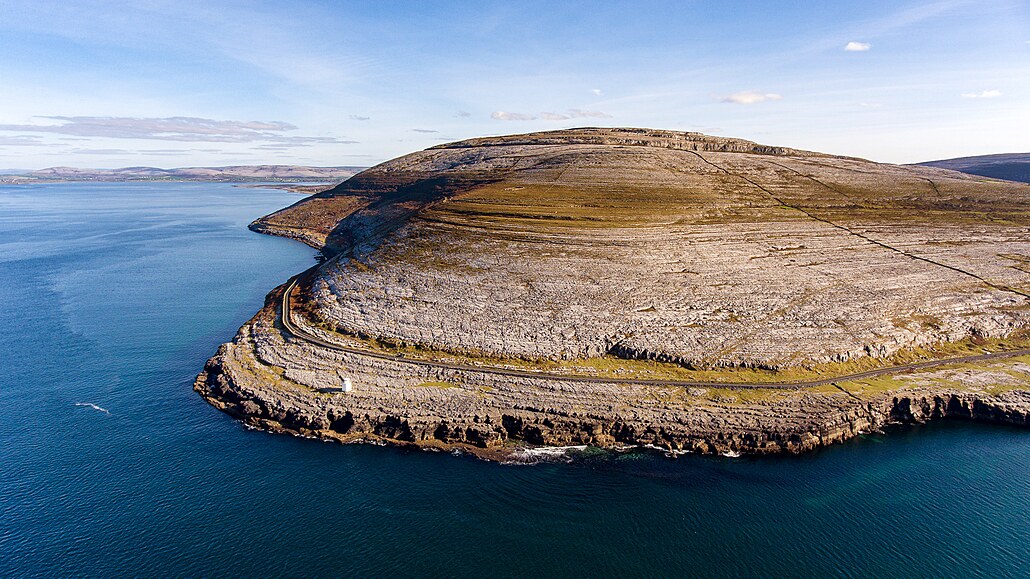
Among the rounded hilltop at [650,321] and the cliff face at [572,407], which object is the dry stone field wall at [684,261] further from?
the cliff face at [572,407]

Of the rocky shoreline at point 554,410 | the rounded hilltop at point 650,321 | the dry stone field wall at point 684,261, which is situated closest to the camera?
the rocky shoreline at point 554,410

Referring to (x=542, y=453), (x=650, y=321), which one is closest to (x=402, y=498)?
(x=542, y=453)

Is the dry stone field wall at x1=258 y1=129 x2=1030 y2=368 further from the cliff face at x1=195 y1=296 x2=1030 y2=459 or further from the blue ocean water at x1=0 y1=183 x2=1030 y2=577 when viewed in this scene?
the blue ocean water at x1=0 y1=183 x2=1030 y2=577

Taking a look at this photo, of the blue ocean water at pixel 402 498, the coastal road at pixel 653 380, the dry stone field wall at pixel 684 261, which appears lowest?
the blue ocean water at pixel 402 498

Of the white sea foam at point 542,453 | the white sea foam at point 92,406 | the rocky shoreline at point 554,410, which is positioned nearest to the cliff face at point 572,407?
the rocky shoreline at point 554,410

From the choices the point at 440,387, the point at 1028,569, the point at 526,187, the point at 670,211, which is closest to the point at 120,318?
the point at 440,387

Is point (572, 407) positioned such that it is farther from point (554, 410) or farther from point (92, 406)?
point (92, 406)
